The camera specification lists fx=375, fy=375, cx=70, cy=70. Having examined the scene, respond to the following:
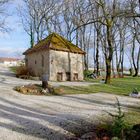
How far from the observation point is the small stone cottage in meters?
42.2

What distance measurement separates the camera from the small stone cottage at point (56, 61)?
42.2 meters

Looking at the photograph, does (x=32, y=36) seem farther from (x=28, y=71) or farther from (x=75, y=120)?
(x=75, y=120)

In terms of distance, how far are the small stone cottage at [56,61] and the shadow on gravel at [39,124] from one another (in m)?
25.8

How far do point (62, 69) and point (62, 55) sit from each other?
162cm

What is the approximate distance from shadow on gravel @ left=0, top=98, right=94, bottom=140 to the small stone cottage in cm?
2585

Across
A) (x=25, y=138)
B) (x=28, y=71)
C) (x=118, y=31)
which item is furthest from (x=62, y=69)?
(x=25, y=138)

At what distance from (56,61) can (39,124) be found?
30.2 metres

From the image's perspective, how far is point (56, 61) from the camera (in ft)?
140

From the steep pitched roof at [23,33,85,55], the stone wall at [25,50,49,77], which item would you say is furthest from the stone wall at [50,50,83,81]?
the stone wall at [25,50,49,77]

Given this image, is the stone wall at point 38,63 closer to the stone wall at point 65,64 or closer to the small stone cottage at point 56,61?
the small stone cottage at point 56,61

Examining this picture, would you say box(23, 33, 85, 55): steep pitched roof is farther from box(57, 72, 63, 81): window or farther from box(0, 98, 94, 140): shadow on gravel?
box(0, 98, 94, 140): shadow on gravel

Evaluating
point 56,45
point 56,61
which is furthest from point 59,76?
point 56,45

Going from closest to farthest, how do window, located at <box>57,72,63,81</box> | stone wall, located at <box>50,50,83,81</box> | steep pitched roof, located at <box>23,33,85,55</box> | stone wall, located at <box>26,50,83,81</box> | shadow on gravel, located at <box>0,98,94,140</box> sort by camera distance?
shadow on gravel, located at <box>0,98,94,140</box> → stone wall, located at <box>26,50,83,81</box> → stone wall, located at <box>50,50,83,81</box> → steep pitched roof, located at <box>23,33,85,55</box> → window, located at <box>57,72,63,81</box>

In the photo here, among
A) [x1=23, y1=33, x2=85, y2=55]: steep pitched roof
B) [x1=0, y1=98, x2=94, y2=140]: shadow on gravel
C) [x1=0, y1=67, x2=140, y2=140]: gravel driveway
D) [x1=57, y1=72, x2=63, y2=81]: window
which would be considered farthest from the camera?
[x1=57, y1=72, x2=63, y2=81]: window
